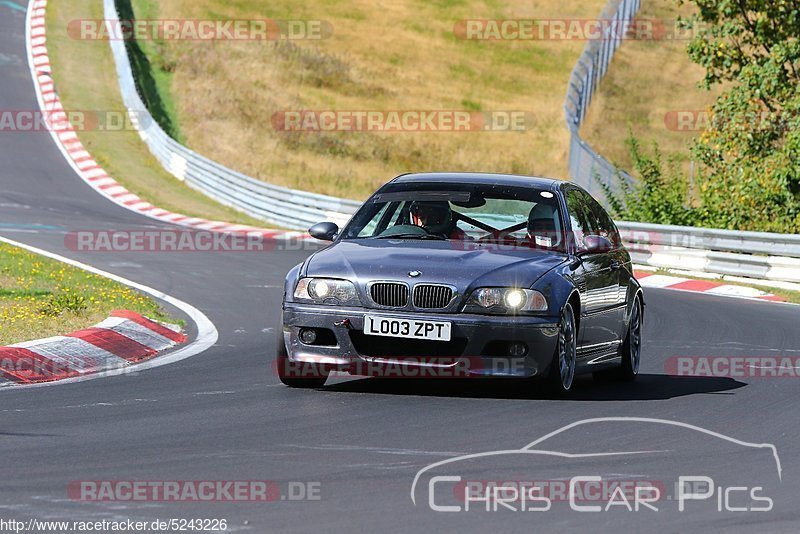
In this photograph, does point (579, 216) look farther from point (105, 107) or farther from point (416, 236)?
point (105, 107)

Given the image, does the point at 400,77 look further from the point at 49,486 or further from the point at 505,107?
the point at 49,486

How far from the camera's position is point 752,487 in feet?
21.8

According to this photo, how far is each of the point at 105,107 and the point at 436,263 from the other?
3344 cm

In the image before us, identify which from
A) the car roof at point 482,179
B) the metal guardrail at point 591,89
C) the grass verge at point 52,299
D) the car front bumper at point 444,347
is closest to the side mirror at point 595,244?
the car roof at point 482,179

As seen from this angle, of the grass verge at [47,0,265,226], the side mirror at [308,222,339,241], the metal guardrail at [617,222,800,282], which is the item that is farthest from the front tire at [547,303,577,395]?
the grass verge at [47,0,265,226]

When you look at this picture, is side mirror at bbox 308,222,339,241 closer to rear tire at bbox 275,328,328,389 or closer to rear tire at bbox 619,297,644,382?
rear tire at bbox 275,328,328,389

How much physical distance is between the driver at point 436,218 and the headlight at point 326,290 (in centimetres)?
114

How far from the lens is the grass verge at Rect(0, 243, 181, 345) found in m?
11.5

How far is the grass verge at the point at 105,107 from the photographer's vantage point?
32062 mm

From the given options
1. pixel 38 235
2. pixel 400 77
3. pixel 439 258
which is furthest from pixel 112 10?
pixel 439 258

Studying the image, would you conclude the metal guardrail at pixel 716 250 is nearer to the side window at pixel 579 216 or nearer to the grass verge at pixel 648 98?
the side window at pixel 579 216

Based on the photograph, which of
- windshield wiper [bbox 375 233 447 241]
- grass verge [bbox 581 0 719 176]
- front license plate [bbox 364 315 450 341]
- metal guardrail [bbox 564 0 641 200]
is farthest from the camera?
grass verge [bbox 581 0 719 176]

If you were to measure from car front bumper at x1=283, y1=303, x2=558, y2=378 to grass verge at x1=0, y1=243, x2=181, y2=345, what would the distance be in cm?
270

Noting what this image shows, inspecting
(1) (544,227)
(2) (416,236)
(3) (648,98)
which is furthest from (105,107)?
(1) (544,227)
